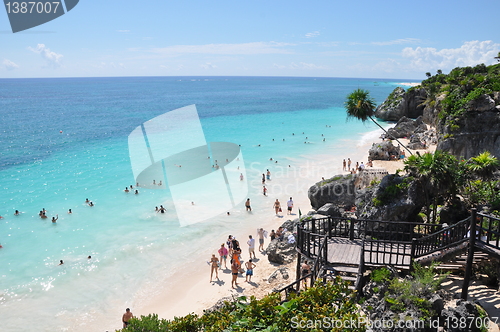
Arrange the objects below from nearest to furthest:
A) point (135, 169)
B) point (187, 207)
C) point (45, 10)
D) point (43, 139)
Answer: point (45, 10) → point (187, 207) → point (135, 169) → point (43, 139)

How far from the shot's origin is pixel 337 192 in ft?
76.5

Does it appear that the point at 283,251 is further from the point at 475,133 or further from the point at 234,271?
the point at 475,133

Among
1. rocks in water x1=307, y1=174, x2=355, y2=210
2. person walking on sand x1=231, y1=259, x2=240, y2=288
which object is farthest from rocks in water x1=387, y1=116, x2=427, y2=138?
person walking on sand x1=231, y1=259, x2=240, y2=288

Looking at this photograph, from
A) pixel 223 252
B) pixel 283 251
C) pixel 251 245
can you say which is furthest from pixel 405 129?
pixel 223 252

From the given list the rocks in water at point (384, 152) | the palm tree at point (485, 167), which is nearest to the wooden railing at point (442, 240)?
the palm tree at point (485, 167)

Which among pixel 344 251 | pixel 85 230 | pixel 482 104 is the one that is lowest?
pixel 85 230

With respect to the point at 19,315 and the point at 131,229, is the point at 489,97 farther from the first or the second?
the point at 19,315

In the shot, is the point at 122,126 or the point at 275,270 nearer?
the point at 275,270

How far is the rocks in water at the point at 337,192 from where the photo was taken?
23094 millimetres

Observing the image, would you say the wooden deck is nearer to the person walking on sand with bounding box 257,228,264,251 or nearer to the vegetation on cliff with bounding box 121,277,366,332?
the vegetation on cliff with bounding box 121,277,366,332

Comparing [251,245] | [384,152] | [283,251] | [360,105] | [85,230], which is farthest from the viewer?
[384,152]

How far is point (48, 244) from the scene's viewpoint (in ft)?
75.0

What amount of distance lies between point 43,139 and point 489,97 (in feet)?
209

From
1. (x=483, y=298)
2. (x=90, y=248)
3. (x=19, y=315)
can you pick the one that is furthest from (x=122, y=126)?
(x=483, y=298)
